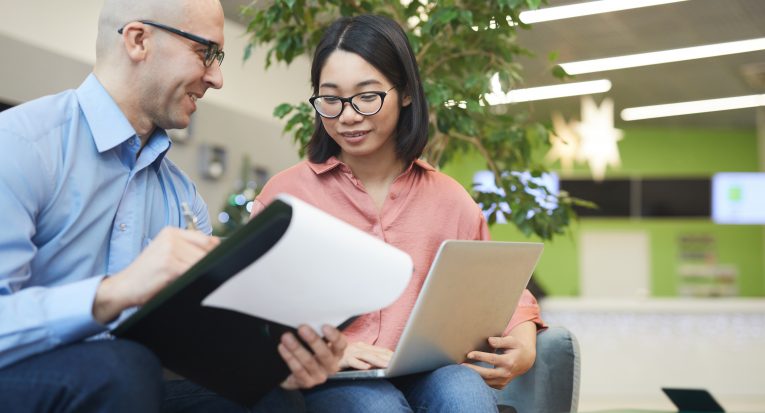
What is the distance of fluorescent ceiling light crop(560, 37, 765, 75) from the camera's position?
25.5 feet

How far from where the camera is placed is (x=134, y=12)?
1.46 metres

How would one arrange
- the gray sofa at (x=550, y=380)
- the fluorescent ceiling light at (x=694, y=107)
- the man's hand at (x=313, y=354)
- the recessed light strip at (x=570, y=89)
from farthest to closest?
1. the fluorescent ceiling light at (x=694, y=107)
2. the recessed light strip at (x=570, y=89)
3. the gray sofa at (x=550, y=380)
4. the man's hand at (x=313, y=354)

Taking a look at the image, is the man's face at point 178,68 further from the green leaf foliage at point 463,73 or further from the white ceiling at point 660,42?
the white ceiling at point 660,42

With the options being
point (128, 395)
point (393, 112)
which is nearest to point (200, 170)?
point (393, 112)

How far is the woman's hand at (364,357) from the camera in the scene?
5.30ft

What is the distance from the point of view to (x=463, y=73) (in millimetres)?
2984

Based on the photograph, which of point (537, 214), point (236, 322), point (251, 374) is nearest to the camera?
point (236, 322)

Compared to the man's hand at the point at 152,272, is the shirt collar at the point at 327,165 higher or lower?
higher

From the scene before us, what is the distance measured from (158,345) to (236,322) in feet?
0.38

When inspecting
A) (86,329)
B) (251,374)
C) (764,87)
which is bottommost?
(251,374)

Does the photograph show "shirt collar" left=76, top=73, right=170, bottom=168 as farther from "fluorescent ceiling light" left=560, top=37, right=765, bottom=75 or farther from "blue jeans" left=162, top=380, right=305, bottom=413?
"fluorescent ceiling light" left=560, top=37, right=765, bottom=75

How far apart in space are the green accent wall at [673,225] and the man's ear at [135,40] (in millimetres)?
10204

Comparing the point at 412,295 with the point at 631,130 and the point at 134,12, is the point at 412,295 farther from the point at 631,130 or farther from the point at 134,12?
the point at 631,130

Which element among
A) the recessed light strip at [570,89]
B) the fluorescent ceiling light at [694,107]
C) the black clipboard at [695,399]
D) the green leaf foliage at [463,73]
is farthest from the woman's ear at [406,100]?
the fluorescent ceiling light at [694,107]
